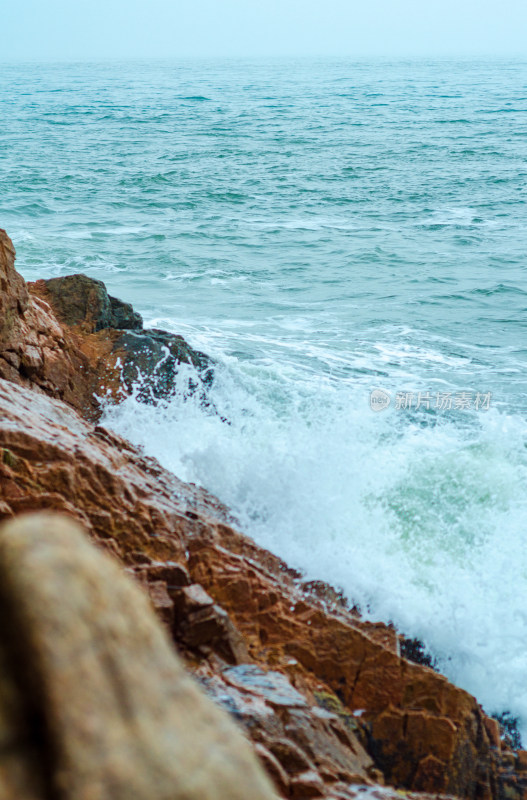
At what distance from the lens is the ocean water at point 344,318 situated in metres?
5.93

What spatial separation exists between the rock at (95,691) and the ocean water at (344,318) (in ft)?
13.4

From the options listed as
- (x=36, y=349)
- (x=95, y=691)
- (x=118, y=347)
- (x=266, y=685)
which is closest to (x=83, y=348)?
(x=118, y=347)

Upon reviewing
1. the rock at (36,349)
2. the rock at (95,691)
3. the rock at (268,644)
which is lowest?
the rock at (268,644)

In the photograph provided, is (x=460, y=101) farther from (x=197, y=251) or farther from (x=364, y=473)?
(x=364, y=473)

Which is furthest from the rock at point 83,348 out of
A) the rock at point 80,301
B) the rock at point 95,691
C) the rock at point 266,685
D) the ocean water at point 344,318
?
the rock at point 95,691

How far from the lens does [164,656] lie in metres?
1.38

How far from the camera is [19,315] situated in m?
6.64

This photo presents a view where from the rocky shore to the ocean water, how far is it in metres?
0.95

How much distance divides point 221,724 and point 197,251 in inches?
619

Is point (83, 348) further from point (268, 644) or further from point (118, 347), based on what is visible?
point (268, 644)

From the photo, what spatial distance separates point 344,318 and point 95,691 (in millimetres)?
11985

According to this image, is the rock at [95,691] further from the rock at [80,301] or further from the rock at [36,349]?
the rock at [80,301]

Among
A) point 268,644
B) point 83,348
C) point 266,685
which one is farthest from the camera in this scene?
point 83,348

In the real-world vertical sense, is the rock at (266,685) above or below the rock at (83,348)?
below
